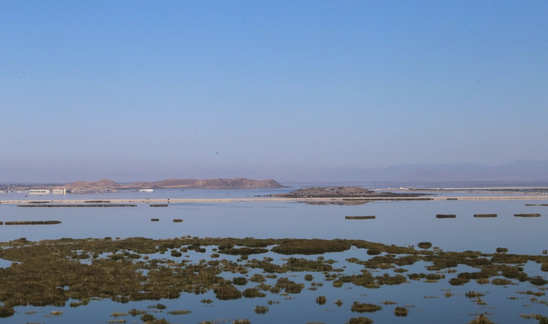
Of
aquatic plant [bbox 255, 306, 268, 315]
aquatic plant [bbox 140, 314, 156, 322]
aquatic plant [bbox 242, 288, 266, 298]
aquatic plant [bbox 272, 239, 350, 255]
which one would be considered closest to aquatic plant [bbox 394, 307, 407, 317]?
aquatic plant [bbox 255, 306, 268, 315]

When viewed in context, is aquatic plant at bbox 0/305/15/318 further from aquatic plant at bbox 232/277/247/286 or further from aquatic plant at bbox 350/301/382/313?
aquatic plant at bbox 350/301/382/313

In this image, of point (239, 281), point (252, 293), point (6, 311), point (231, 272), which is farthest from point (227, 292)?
point (6, 311)

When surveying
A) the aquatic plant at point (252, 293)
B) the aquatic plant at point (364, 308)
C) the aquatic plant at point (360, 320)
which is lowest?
the aquatic plant at point (360, 320)

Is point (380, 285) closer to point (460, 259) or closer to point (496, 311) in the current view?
point (496, 311)

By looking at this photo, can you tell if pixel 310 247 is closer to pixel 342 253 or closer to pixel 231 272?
pixel 342 253

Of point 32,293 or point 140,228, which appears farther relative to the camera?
point 140,228

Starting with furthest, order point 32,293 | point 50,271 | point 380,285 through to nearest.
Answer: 1. point 50,271
2. point 380,285
3. point 32,293

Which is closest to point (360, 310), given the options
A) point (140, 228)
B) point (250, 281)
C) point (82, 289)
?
point (250, 281)

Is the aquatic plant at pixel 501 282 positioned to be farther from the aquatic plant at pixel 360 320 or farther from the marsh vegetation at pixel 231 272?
the aquatic plant at pixel 360 320

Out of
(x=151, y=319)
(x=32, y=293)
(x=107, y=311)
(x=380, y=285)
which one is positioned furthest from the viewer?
(x=380, y=285)

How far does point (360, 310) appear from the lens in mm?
29594

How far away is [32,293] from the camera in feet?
108

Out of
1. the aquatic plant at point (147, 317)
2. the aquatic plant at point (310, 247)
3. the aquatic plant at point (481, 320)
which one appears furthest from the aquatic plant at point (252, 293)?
the aquatic plant at point (310, 247)

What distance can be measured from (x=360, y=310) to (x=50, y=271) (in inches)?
957
